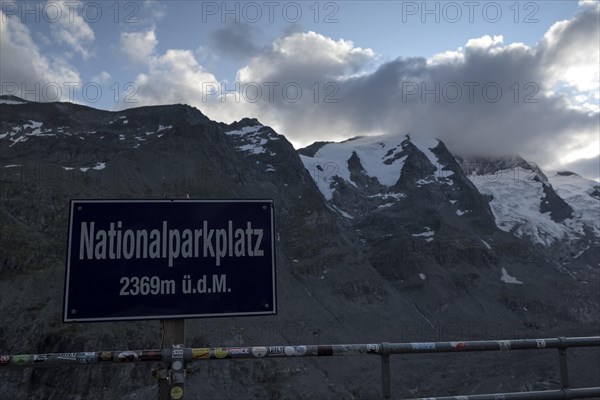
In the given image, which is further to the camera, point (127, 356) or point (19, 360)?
point (127, 356)

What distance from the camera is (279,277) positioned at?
368 feet

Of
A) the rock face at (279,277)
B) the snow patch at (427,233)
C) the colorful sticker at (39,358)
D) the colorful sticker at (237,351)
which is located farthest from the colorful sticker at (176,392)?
the snow patch at (427,233)

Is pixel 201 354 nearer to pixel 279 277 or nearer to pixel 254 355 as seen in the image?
pixel 254 355

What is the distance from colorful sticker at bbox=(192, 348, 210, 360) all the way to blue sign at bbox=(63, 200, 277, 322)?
607 mm

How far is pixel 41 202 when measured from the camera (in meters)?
99.1

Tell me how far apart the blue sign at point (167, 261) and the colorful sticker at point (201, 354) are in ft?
1.99

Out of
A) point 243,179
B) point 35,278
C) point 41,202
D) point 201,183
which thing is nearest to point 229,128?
point 243,179

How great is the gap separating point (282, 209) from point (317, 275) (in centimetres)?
2613

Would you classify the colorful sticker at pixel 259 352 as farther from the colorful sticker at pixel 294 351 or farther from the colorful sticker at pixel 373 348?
the colorful sticker at pixel 373 348

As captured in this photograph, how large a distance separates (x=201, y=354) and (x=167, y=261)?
3.76 ft

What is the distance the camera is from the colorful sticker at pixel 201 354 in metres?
5.30

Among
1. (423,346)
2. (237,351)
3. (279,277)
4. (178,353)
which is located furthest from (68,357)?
(279,277)

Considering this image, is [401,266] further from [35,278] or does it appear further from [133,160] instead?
[35,278]

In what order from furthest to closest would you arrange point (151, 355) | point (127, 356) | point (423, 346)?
point (423, 346), point (151, 355), point (127, 356)
